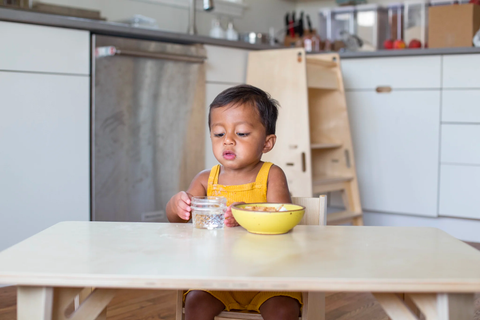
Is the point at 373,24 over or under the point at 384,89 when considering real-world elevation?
over

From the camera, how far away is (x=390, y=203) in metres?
3.09

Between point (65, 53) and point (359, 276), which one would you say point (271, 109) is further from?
point (65, 53)

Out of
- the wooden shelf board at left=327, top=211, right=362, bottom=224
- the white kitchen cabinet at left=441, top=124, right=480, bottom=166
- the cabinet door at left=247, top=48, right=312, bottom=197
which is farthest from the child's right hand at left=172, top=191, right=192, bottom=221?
the white kitchen cabinet at left=441, top=124, right=480, bottom=166

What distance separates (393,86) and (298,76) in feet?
2.03

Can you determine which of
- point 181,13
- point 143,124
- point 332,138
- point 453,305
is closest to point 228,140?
point 453,305

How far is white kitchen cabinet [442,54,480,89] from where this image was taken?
109 inches

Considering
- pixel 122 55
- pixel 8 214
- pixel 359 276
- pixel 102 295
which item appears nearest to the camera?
pixel 359 276

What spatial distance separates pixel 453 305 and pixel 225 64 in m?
2.29

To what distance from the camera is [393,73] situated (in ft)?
9.82

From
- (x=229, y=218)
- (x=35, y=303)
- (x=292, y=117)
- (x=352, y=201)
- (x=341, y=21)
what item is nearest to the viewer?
(x=35, y=303)

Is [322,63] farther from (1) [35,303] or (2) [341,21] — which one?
(1) [35,303]

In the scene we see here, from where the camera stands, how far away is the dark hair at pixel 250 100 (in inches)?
51.9

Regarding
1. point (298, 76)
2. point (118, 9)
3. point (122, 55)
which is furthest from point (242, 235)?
point (118, 9)

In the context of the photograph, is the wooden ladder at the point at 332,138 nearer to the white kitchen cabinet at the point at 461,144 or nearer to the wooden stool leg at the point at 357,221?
the wooden stool leg at the point at 357,221
